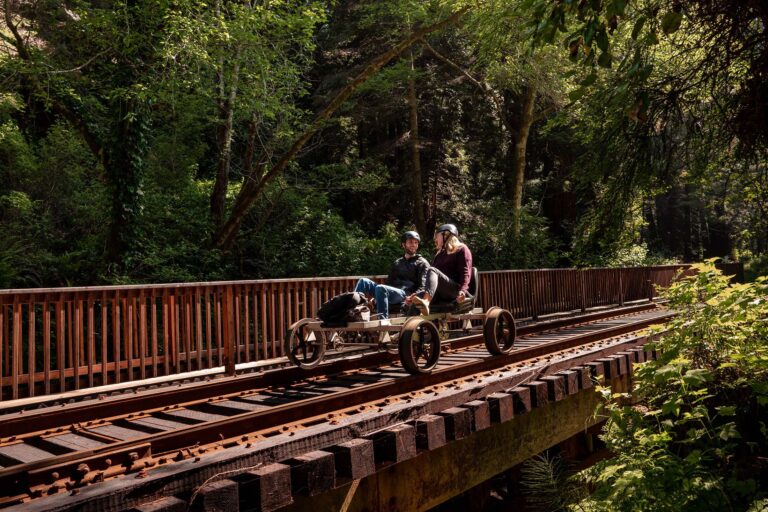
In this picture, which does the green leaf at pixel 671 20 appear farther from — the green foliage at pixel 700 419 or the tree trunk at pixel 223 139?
the tree trunk at pixel 223 139

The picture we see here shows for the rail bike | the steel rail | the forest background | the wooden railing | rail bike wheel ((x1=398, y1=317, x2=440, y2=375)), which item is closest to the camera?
the steel rail

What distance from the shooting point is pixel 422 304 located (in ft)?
23.7

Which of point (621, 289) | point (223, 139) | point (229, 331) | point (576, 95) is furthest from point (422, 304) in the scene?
point (621, 289)

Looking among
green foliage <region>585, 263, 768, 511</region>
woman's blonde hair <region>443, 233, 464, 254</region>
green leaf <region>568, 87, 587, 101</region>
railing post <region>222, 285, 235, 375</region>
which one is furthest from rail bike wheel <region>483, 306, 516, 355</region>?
green leaf <region>568, 87, 587, 101</region>

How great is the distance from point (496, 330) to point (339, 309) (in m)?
→ 2.41

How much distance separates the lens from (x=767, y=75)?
217 inches

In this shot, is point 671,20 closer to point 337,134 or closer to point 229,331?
point 229,331

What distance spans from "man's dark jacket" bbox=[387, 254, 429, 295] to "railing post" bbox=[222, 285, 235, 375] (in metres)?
2.13

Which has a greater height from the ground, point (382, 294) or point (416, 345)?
point (382, 294)

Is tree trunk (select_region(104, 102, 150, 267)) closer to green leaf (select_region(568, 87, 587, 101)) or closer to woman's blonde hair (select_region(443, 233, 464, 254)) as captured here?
woman's blonde hair (select_region(443, 233, 464, 254))

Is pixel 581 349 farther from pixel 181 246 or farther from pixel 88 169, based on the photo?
pixel 88 169

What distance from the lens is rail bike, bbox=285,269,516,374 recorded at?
663cm

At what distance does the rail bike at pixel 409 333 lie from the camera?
6628 mm

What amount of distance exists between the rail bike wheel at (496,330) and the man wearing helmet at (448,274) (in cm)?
44
